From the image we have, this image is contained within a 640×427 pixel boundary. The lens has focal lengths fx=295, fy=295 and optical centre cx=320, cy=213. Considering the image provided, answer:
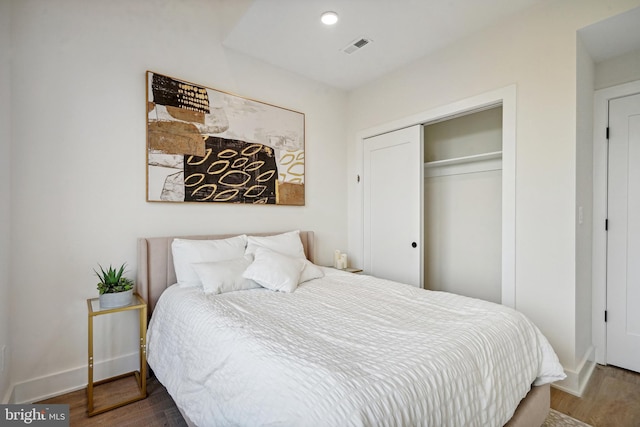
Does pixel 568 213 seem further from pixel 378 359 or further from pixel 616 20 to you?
pixel 378 359

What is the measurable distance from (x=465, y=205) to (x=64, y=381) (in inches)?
151

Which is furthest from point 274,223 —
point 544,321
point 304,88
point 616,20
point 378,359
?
point 616,20

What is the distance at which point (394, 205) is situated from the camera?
316 centimetres

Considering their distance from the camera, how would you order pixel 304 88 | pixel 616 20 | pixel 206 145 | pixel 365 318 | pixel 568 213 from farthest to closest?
pixel 304 88 < pixel 206 145 < pixel 568 213 < pixel 616 20 < pixel 365 318

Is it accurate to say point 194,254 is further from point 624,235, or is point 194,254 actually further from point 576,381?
point 624,235

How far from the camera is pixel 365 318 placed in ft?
5.05

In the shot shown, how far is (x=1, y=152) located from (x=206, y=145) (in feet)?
4.02

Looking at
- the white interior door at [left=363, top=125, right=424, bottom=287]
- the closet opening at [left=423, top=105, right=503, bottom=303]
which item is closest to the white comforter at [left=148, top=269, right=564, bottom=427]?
the white interior door at [left=363, top=125, right=424, bottom=287]

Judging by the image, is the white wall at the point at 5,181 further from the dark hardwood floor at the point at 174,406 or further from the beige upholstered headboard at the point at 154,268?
the beige upholstered headboard at the point at 154,268

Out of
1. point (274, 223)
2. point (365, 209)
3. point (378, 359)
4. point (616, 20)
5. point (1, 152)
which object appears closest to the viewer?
point (378, 359)

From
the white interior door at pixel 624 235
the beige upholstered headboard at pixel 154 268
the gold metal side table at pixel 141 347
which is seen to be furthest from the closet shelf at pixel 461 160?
the gold metal side table at pixel 141 347

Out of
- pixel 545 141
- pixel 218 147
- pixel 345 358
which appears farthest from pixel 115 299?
pixel 545 141

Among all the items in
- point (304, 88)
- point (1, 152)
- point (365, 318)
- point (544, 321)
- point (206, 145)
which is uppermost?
point (304, 88)

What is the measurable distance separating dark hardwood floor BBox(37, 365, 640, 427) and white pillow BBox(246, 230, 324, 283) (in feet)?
3.77
